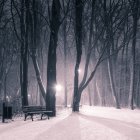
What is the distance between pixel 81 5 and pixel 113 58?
459 inches

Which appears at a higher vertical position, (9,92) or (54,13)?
(54,13)

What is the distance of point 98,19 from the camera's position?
86.7ft

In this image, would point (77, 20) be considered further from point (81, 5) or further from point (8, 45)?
point (8, 45)

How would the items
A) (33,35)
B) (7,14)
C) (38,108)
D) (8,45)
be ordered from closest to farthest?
1. (38,108)
2. (33,35)
3. (7,14)
4. (8,45)

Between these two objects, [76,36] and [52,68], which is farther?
[76,36]

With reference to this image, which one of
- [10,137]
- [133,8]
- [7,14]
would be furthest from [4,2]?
[10,137]

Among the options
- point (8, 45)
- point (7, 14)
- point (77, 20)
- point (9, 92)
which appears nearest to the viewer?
point (77, 20)

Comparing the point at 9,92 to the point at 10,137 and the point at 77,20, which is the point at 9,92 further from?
the point at 10,137

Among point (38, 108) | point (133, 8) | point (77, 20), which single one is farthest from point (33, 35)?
point (133, 8)

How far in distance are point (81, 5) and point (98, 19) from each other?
6.13 meters

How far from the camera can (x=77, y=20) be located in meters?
20.5

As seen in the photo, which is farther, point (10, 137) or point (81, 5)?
point (81, 5)

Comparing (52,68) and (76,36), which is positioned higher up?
(76,36)

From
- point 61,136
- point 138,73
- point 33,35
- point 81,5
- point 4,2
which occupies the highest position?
point 4,2
